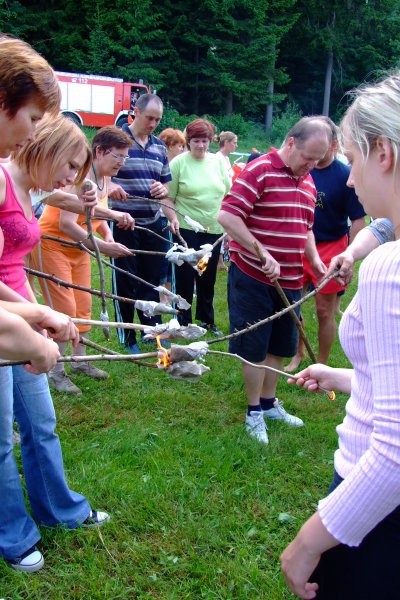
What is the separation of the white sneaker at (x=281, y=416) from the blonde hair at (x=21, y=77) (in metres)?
2.75

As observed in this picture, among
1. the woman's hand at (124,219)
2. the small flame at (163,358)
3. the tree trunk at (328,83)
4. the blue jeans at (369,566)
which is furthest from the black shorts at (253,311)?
the tree trunk at (328,83)

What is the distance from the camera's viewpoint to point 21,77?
5.85ft

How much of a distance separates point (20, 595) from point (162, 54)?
3920 cm

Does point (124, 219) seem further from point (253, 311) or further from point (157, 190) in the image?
point (157, 190)

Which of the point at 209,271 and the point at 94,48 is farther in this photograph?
the point at 94,48

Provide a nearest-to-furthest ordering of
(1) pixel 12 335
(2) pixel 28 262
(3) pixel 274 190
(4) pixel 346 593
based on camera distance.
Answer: (4) pixel 346 593 → (1) pixel 12 335 → (3) pixel 274 190 → (2) pixel 28 262

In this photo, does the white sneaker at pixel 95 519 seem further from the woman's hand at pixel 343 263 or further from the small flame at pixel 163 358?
the woman's hand at pixel 343 263

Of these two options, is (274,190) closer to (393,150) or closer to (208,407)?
(208,407)

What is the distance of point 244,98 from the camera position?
4066 centimetres

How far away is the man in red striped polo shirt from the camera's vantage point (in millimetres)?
3377

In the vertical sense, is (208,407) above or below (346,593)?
below

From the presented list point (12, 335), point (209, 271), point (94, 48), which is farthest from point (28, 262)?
point (94, 48)

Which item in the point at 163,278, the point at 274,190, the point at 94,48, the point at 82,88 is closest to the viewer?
the point at 274,190

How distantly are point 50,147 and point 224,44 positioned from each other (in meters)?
41.2
